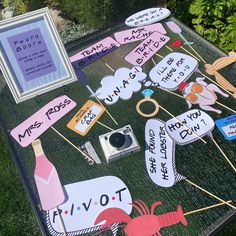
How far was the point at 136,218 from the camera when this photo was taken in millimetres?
1503

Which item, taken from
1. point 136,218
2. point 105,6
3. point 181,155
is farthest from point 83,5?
point 136,218

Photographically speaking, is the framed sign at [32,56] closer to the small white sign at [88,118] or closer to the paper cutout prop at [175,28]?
the small white sign at [88,118]

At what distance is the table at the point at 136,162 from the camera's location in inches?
60.5

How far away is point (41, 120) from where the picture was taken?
6.22ft

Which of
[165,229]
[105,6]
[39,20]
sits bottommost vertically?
[165,229]

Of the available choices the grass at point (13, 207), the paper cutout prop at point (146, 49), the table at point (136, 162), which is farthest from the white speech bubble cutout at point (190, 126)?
the grass at point (13, 207)

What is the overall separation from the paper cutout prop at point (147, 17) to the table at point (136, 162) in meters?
0.34

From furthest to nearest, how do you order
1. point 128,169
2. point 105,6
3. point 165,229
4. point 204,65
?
point 105,6
point 204,65
point 128,169
point 165,229

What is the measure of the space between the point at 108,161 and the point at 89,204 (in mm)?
227

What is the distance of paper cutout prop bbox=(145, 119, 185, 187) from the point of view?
5.33 ft

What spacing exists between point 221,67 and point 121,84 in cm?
55

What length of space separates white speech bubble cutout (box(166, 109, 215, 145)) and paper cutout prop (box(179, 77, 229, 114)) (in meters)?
0.06

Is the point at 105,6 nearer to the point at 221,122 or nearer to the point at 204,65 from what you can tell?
the point at 204,65

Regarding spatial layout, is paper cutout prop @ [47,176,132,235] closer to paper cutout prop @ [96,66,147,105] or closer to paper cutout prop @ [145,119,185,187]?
paper cutout prop @ [145,119,185,187]
